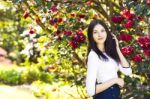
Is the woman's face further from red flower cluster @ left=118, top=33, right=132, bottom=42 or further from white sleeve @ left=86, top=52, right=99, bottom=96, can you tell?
red flower cluster @ left=118, top=33, right=132, bottom=42

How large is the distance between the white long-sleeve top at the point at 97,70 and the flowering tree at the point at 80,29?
A: 1.32 metres

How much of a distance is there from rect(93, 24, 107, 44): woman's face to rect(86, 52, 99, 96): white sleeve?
154mm

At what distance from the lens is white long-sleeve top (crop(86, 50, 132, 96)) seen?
407 cm

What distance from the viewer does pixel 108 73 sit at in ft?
13.8

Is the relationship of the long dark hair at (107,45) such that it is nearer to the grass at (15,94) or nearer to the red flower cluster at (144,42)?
the red flower cluster at (144,42)

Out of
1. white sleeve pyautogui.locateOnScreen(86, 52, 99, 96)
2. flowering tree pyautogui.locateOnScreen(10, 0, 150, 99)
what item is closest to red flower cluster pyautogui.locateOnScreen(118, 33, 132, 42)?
flowering tree pyautogui.locateOnScreen(10, 0, 150, 99)

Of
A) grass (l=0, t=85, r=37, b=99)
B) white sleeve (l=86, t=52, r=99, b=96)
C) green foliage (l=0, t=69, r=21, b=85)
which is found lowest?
grass (l=0, t=85, r=37, b=99)

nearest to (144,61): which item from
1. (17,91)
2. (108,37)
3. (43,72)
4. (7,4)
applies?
(108,37)

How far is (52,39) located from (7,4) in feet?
2.77

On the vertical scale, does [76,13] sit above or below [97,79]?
above

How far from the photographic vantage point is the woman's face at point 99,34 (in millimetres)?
4293

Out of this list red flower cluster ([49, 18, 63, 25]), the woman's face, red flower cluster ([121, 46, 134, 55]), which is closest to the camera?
the woman's face

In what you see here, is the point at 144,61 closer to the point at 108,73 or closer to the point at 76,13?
the point at 76,13

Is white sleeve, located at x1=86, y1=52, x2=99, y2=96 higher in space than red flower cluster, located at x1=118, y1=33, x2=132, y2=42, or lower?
lower
